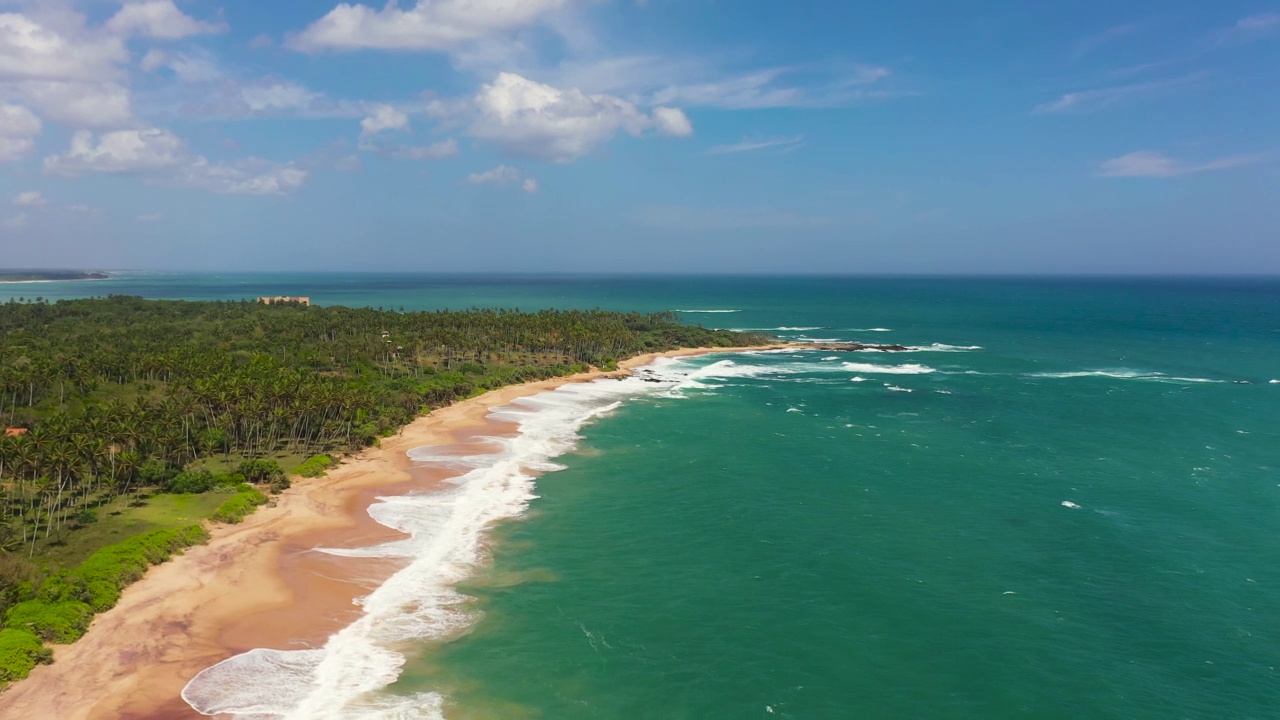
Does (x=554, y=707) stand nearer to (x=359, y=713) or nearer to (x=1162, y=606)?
(x=359, y=713)

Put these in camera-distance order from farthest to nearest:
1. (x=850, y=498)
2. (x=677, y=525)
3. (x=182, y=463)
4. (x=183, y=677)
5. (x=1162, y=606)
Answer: (x=182, y=463) < (x=850, y=498) < (x=677, y=525) < (x=1162, y=606) < (x=183, y=677)

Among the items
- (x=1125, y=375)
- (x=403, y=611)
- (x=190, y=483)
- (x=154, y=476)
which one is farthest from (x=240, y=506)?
(x=1125, y=375)

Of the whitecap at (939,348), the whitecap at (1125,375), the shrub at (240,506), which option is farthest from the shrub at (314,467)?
the whitecap at (939,348)

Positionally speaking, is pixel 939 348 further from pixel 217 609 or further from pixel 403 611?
pixel 217 609

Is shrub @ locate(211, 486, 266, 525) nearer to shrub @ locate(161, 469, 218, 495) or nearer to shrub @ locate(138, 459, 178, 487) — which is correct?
shrub @ locate(161, 469, 218, 495)

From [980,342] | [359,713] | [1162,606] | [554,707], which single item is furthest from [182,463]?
[980,342]

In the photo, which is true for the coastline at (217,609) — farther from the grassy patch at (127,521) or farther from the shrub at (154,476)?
the shrub at (154,476)
